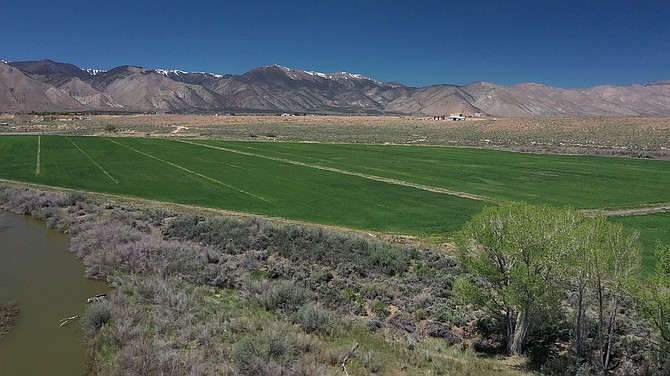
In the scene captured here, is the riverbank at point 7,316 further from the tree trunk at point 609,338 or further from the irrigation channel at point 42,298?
the tree trunk at point 609,338

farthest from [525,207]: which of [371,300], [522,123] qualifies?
[522,123]

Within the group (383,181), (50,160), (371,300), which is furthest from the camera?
(50,160)

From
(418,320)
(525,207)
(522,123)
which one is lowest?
(418,320)

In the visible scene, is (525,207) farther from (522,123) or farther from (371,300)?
(522,123)

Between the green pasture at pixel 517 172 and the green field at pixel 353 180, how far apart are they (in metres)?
0.15

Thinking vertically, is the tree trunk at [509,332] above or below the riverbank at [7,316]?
above

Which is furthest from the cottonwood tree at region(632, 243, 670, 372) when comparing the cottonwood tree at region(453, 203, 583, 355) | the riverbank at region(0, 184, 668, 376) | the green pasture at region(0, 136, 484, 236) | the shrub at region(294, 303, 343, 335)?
the green pasture at region(0, 136, 484, 236)

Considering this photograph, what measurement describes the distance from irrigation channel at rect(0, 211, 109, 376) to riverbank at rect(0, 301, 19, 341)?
6.8 inches

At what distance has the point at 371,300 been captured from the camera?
18.7 meters

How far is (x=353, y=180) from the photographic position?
49.2 metres

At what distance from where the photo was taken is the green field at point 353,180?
3444cm

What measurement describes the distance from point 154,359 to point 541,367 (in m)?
11.7

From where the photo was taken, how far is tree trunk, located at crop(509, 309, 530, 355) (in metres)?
14.7

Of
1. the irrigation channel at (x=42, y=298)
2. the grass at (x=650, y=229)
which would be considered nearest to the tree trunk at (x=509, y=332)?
the grass at (x=650, y=229)
